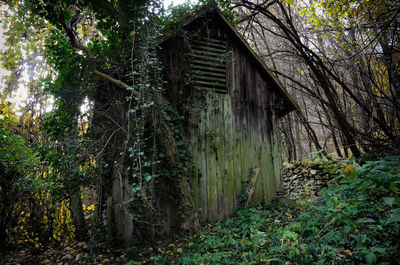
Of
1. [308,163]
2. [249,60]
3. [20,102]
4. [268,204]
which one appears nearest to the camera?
[268,204]

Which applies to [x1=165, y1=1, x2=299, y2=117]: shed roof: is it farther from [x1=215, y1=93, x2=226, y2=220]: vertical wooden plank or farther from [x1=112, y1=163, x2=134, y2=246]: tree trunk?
[x1=112, y1=163, x2=134, y2=246]: tree trunk

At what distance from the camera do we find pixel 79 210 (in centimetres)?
601

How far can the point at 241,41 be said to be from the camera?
20.8 ft

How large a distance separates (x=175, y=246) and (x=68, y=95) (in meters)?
4.11

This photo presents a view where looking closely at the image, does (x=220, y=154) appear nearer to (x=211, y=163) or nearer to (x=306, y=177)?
(x=211, y=163)

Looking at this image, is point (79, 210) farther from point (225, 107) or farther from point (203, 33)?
point (203, 33)

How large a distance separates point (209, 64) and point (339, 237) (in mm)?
4784

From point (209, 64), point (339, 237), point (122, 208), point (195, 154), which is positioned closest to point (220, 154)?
point (195, 154)

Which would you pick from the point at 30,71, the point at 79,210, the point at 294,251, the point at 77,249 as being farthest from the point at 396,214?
the point at 30,71

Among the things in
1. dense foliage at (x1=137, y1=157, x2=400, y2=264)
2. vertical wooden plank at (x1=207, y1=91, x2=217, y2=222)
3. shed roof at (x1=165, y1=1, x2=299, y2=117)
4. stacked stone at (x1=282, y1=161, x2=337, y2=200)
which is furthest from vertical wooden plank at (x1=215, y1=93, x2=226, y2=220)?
stacked stone at (x1=282, y1=161, x2=337, y2=200)

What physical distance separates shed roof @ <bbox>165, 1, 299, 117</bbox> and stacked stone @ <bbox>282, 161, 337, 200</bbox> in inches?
111

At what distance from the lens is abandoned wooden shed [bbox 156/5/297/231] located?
561cm

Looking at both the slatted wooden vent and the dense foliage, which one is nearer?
the dense foliage

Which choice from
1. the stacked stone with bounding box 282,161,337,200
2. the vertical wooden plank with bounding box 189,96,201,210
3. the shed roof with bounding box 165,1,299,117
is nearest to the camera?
the vertical wooden plank with bounding box 189,96,201,210
